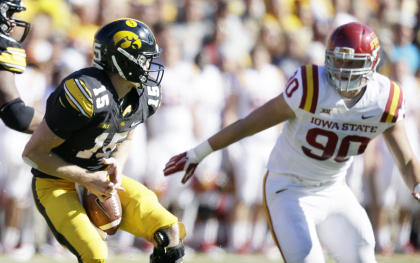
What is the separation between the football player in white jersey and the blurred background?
2829 mm

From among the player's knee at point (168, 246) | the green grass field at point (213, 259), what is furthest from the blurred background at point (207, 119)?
the player's knee at point (168, 246)

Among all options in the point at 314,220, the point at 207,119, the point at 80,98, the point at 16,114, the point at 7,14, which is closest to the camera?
the point at 80,98

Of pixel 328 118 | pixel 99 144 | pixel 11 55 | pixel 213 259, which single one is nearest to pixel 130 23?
pixel 99 144

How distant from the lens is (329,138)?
13.5ft

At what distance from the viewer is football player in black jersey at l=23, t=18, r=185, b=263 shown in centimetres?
380

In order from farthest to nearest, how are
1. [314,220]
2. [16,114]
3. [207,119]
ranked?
[207,119] → [16,114] → [314,220]

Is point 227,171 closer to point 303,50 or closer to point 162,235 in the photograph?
point 303,50

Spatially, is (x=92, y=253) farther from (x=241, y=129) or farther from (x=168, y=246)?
(x=241, y=129)

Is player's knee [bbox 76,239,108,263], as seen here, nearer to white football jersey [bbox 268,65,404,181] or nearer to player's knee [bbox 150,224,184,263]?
player's knee [bbox 150,224,184,263]

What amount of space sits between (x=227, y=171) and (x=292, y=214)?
132 inches

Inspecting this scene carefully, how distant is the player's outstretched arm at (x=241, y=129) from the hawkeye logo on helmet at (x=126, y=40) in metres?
0.74

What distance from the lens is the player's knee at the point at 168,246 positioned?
4.03 meters

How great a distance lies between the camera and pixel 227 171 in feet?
24.3

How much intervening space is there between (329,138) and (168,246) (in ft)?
3.59
